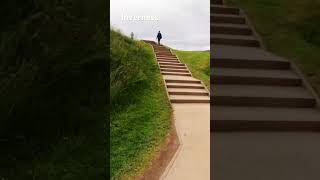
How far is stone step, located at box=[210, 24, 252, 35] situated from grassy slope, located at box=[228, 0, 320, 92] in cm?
26

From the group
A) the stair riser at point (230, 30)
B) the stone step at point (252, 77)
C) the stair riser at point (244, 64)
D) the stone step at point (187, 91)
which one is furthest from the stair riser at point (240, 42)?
the stone step at point (187, 91)

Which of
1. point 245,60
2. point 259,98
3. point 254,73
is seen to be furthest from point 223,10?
point 259,98

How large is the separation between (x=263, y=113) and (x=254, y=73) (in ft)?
3.90

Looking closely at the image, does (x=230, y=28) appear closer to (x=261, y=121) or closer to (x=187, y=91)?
(x=187, y=91)

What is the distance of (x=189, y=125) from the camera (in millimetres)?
6473

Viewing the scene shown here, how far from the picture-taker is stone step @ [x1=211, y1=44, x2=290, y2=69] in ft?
21.5

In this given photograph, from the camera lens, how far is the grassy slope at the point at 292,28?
Result: 6843 mm

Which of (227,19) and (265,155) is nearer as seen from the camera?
(265,155)

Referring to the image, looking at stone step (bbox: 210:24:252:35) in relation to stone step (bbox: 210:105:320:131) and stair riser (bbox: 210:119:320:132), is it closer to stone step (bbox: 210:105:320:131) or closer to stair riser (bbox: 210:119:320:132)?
stone step (bbox: 210:105:320:131)
